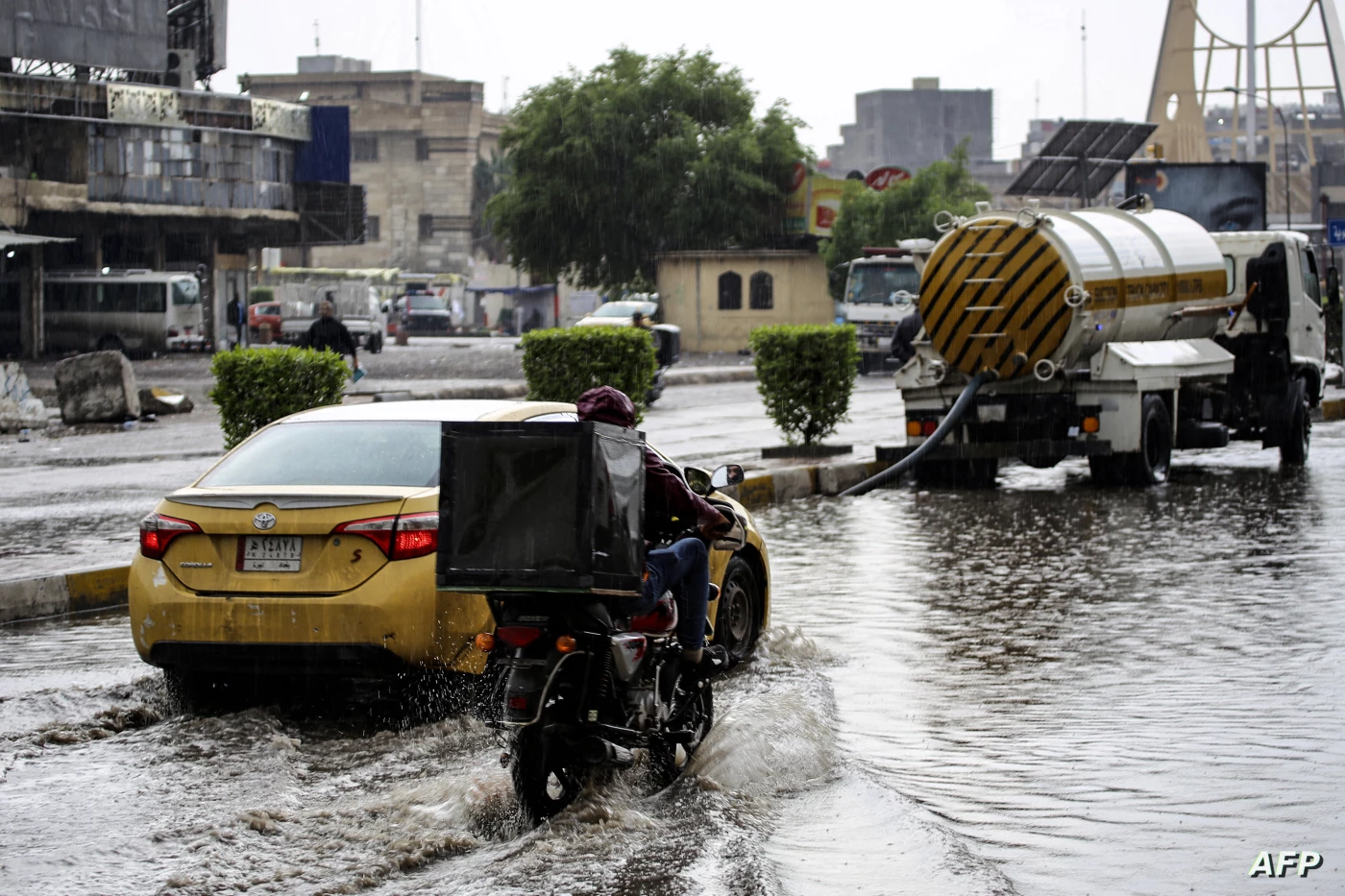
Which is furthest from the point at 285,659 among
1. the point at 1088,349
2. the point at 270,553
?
the point at 1088,349

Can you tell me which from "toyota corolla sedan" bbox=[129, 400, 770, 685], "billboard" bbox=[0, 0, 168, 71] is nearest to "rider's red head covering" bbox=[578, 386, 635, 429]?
"toyota corolla sedan" bbox=[129, 400, 770, 685]

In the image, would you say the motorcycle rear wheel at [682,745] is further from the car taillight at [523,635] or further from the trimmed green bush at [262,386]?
the trimmed green bush at [262,386]

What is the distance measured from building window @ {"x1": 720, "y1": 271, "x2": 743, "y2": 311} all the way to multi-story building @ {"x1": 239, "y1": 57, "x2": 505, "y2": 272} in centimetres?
4280

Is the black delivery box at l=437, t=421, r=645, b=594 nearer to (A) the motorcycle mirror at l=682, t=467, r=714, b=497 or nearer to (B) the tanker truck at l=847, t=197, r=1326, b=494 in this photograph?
(A) the motorcycle mirror at l=682, t=467, r=714, b=497

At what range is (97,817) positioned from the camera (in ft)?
18.0

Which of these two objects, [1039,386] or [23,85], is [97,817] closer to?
[1039,386]

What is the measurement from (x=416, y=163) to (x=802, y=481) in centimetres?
7929

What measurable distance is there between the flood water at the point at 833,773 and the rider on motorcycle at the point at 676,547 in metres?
0.50

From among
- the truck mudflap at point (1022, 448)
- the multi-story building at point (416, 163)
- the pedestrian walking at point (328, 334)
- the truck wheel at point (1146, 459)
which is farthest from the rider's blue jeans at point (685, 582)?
the multi-story building at point (416, 163)

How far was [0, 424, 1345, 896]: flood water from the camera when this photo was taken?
15.9ft

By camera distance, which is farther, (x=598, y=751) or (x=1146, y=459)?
(x=1146, y=459)

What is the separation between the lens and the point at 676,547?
570 cm

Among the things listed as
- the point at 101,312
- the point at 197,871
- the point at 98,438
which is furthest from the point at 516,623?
the point at 101,312

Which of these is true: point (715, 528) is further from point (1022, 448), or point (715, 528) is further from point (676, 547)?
point (1022, 448)
